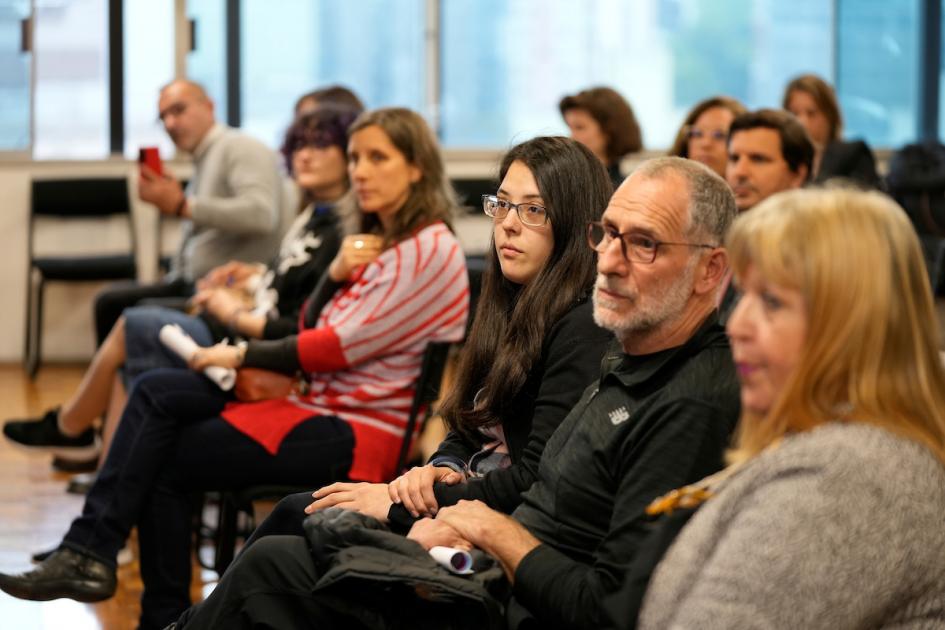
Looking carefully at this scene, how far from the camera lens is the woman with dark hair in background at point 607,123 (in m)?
4.75

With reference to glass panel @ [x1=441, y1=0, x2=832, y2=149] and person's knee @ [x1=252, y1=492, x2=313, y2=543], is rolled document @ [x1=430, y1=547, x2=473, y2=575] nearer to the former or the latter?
person's knee @ [x1=252, y1=492, x2=313, y2=543]

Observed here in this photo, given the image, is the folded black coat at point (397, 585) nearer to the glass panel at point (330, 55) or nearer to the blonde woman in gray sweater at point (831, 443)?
the blonde woman in gray sweater at point (831, 443)

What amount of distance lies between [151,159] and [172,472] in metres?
2.09

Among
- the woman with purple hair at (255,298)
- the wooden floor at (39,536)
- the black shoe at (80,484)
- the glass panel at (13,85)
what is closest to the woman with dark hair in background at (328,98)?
the woman with purple hair at (255,298)

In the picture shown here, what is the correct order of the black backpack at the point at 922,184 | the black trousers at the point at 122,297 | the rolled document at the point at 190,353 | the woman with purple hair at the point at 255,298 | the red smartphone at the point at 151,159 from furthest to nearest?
the black backpack at the point at 922,184 < the black trousers at the point at 122,297 < the red smartphone at the point at 151,159 < the woman with purple hair at the point at 255,298 < the rolled document at the point at 190,353

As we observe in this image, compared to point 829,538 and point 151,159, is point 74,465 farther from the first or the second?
point 829,538

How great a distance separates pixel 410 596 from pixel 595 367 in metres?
0.55

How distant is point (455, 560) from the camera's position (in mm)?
1787

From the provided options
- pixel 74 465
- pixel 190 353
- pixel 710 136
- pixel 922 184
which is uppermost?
pixel 710 136

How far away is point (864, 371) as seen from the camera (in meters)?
1.33

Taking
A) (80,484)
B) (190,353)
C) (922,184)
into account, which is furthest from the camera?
(922,184)

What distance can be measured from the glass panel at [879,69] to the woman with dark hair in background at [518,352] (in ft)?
21.0

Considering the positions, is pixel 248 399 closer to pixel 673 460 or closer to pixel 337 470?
pixel 337 470

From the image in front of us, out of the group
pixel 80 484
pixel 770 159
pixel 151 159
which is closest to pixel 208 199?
pixel 151 159
